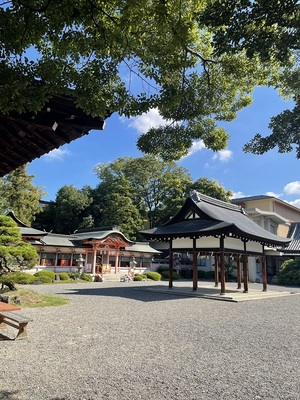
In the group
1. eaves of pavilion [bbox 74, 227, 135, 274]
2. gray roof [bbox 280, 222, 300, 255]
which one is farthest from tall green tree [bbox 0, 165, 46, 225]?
gray roof [bbox 280, 222, 300, 255]

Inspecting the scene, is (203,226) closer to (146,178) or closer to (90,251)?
(90,251)

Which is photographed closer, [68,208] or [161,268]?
[161,268]

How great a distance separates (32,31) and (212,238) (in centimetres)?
1300

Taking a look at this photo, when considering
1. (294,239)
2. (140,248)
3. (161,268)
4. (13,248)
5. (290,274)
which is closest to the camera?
(13,248)

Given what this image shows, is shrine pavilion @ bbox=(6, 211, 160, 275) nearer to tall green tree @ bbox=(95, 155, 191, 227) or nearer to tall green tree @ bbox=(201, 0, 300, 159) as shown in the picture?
tall green tree @ bbox=(95, 155, 191, 227)

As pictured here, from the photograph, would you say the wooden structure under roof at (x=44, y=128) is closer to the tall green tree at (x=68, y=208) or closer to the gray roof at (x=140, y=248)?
the gray roof at (x=140, y=248)

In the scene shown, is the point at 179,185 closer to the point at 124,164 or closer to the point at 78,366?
the point at 124,164

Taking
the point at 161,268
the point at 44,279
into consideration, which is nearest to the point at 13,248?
the point at 44,279

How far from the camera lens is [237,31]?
3408 mm

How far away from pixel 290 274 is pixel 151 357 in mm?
22019

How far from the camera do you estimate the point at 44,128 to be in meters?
3.44

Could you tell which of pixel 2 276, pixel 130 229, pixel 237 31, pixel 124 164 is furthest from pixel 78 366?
pixel 124 164

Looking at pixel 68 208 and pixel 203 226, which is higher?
pixel 68 208

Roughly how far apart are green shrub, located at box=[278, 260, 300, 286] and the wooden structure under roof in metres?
24.0
